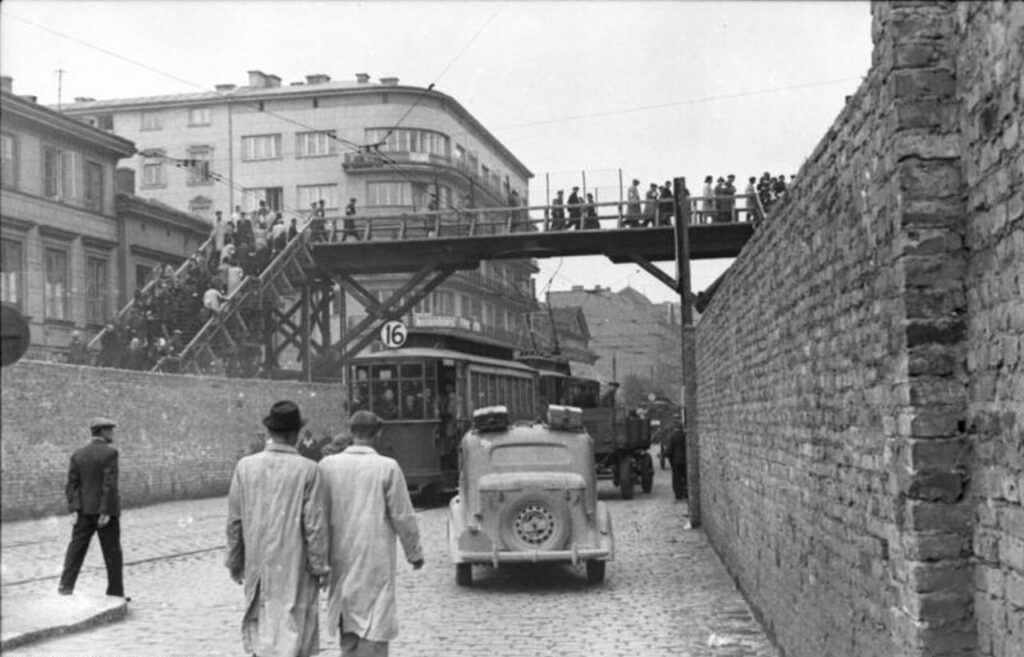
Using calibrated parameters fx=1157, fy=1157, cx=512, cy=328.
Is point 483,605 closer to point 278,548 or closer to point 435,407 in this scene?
point 278,548

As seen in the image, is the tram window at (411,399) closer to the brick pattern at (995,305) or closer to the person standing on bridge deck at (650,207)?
the person standing on bridge deck at (650,207)

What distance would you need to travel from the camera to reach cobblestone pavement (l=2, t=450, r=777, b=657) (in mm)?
8883

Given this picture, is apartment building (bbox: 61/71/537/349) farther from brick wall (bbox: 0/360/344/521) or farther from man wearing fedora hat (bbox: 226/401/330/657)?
man wearing fedora hat (bbox: 226/401/330/657)

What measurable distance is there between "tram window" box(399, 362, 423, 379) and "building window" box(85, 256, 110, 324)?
7.96 m

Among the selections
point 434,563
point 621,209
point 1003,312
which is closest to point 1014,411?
point 1003,312

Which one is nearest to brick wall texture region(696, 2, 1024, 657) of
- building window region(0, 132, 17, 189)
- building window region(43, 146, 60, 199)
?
building window region(0, 132, 17, 189)

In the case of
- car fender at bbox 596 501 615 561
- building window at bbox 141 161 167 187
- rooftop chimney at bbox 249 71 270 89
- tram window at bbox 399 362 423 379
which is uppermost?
rooftop chimney at bbox 249 71 270 89

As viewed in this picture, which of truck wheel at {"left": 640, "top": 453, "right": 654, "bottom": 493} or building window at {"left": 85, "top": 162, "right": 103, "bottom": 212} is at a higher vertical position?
building window at {"left": 85, "top": 162, "right": 103, "bottom": 212}

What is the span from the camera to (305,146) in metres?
38.8

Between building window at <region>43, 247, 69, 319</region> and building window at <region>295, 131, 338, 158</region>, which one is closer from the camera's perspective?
building window at <region>43, 247, 69, 319</region>

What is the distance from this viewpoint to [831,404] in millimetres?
5984

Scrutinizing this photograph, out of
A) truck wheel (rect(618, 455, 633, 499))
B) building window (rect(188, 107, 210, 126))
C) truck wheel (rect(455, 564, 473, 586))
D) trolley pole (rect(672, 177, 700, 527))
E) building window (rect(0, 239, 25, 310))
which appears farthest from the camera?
building window (rect(188, 107, 210, 126))

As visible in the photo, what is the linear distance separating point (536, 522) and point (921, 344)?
323 inches

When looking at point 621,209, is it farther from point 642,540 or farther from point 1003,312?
point 1003,312
